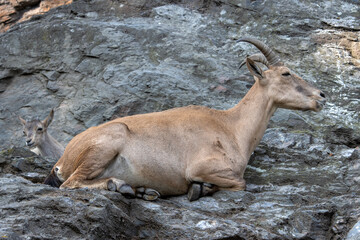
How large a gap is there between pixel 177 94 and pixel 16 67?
4845mm

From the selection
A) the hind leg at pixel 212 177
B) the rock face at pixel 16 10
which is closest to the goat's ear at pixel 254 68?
the hind leg at pixel 212 177

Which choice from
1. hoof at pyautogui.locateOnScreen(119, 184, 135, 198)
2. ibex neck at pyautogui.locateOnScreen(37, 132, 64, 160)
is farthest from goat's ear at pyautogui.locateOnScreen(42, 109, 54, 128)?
hoof at pyautogui.locateOnScreen(119, 184, 135, 198)

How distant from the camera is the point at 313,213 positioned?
7352 millimetres

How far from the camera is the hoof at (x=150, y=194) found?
7.92 meters

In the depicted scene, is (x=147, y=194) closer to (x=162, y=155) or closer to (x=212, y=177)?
(x=162, y=155)

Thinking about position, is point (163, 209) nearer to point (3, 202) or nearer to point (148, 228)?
point (148, 228)

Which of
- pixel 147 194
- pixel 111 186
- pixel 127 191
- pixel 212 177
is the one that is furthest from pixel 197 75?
pixel 127 191

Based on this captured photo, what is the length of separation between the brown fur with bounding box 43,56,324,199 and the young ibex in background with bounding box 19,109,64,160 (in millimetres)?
5256

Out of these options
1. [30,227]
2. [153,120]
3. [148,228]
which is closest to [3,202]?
[30,227]

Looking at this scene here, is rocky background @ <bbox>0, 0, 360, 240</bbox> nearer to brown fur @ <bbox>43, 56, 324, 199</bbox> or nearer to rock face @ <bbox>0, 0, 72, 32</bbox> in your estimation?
rock face @ <bbox>0, 0, 72, 32</bbox>

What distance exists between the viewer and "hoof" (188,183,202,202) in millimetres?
8320

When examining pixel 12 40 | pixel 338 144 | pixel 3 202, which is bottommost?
pixel 338 144

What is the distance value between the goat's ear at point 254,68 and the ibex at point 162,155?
3.09 feet

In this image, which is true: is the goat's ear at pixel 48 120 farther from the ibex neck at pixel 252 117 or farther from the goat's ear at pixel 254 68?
the goat's ear at pixel 254 68
